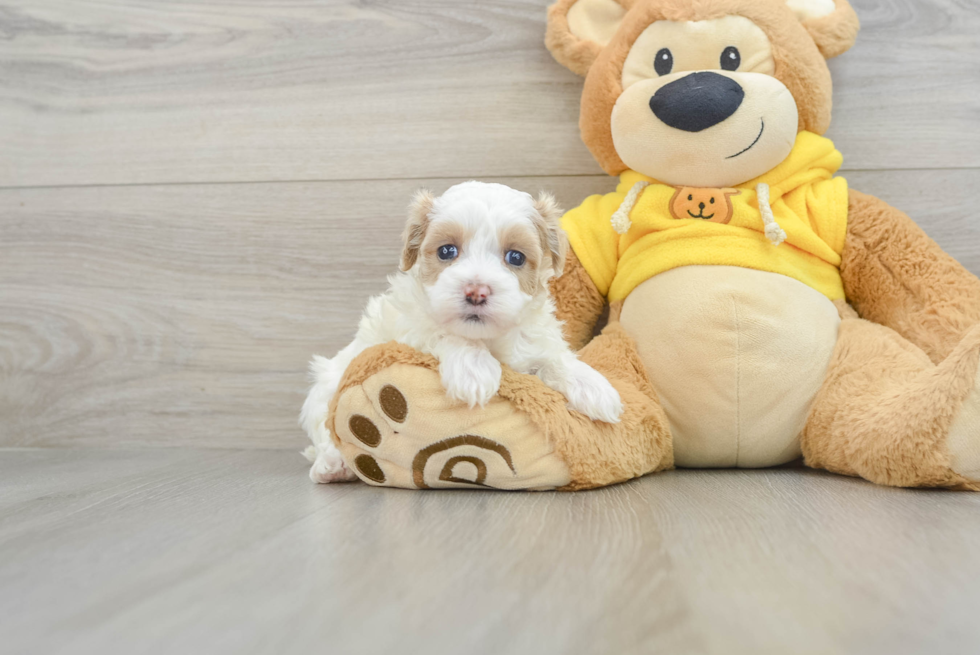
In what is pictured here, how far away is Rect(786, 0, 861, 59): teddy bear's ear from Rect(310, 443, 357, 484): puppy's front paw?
966 mm

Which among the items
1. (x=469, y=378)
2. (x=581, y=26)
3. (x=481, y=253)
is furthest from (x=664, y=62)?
(x=469, y=378)

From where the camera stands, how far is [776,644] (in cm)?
44

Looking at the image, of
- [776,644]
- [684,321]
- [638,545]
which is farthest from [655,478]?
[776,644]

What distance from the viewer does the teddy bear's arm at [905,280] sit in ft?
3.34

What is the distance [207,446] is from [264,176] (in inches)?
21.2

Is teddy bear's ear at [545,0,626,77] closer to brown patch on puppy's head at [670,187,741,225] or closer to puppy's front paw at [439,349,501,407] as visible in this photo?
brown patch on puppy's head at [670,187,741,225]

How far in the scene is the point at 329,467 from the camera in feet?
3.29

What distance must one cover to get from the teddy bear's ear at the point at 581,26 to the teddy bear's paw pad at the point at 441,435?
2.05ft

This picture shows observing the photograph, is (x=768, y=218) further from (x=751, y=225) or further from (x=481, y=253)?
(x=481, y=253)

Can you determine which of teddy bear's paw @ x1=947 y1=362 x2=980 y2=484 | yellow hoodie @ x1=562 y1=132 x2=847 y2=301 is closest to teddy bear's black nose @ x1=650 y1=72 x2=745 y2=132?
yellow hoodie @ x1=562 y1=132 x2=847 y2=301

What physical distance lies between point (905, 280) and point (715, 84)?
418 mm

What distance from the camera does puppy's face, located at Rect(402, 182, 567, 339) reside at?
2.70 ft

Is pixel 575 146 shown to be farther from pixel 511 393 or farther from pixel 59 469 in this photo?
pixel 59 469

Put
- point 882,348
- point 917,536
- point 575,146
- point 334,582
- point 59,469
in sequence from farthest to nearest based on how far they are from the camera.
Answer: point 575,146 → point 59,469 → point 882,348 → point 917,536 → point 334,582
